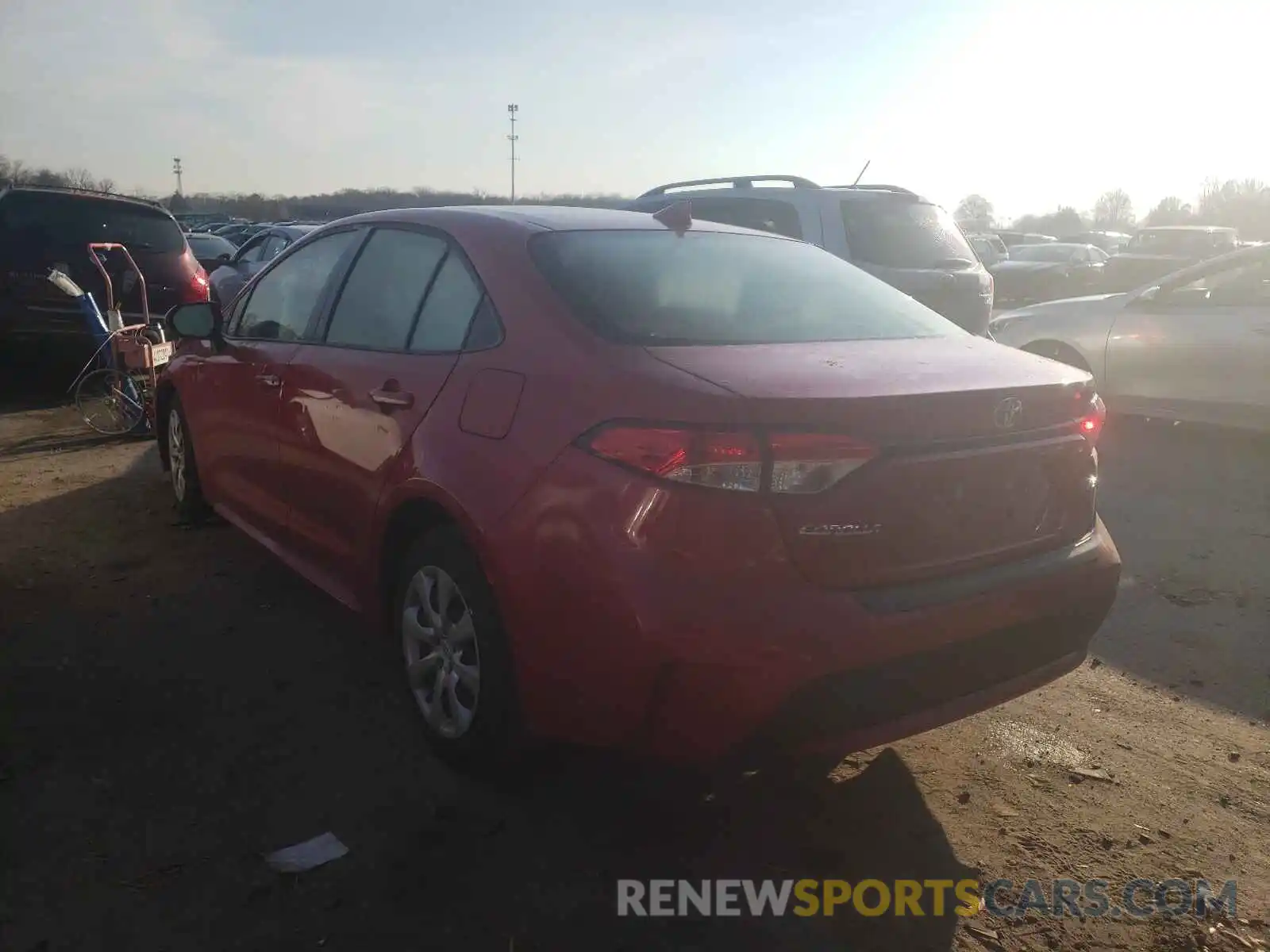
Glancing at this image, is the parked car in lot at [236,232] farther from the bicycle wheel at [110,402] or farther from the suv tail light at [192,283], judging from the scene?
the bicycle wheel at [110,402]

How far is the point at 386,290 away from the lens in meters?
3.62

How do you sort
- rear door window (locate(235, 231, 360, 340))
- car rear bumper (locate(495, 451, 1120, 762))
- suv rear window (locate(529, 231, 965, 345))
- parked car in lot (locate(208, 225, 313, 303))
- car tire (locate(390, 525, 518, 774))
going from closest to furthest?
car rear bumper (locate(495, 451, 1120, 762)) → car tire (locate(390, 525, 518, 774)) → suv rear window (locate(529, 231, 965, 345)) → rear door window (locate(235, 231, 360, 340)) → parked car in lot (locate(208, 225, 313, 303))

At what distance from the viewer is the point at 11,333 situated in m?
8.56

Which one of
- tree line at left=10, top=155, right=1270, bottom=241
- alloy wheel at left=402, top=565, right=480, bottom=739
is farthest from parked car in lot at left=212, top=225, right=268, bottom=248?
alloy wheel at left=402, top=565, right=480, bottom=739

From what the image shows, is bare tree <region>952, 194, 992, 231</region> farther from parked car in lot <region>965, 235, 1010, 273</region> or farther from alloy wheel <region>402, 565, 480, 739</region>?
alloy wheel <region>402, 565, 480, 739</region>

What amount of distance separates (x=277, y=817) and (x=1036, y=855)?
2.05 meters

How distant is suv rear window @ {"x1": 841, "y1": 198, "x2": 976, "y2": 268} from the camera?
7.80 m

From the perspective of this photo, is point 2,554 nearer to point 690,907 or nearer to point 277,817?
point 277,817

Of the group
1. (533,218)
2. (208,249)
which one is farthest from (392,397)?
(208,249)

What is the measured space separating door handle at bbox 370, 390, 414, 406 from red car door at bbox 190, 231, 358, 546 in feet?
2.74

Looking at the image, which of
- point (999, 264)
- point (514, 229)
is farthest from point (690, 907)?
point (999, 264)

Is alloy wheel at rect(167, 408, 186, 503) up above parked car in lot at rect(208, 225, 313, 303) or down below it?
below

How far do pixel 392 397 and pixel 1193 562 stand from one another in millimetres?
4087

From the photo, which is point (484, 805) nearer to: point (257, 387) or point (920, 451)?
point (920, 451)
